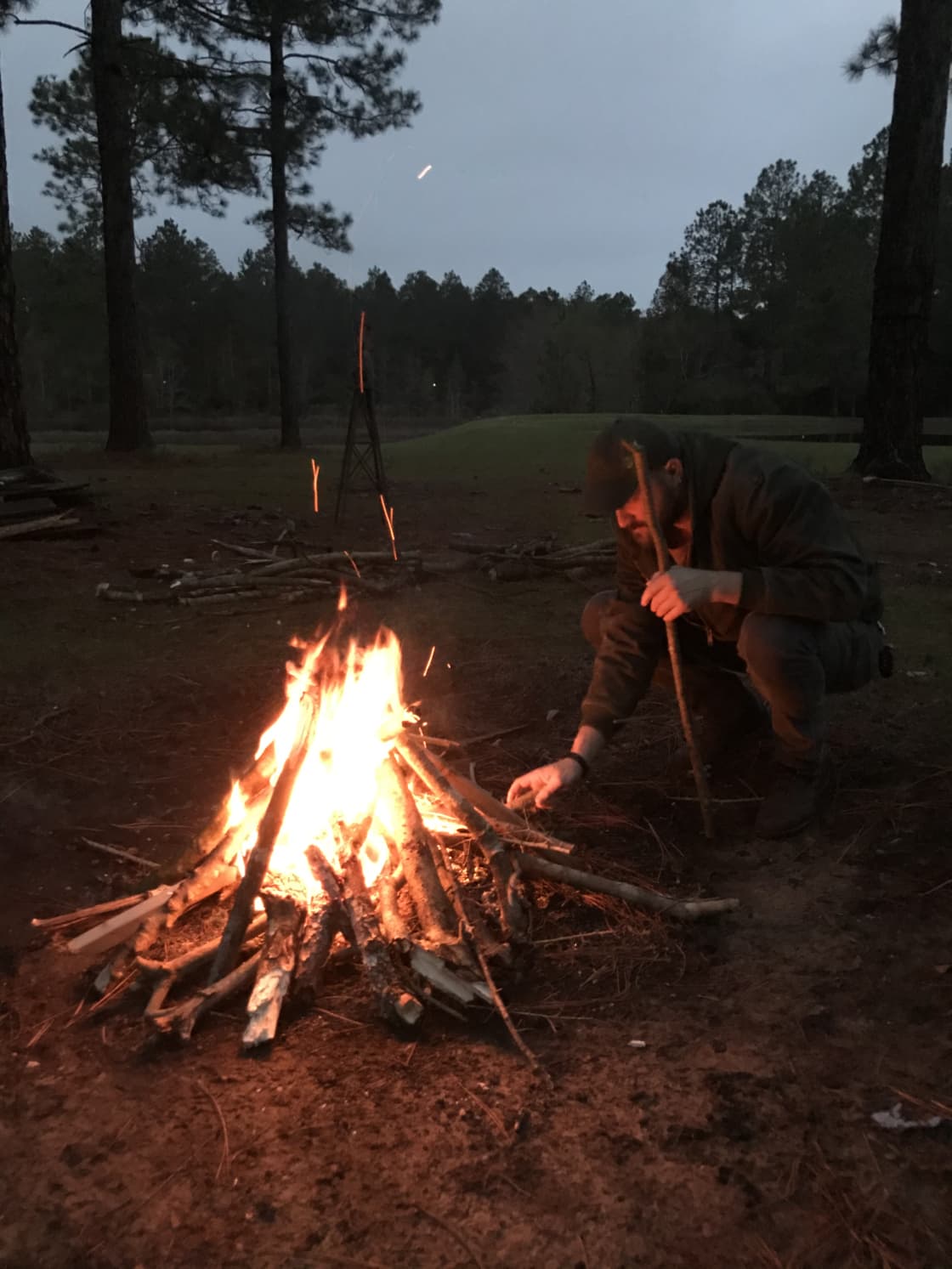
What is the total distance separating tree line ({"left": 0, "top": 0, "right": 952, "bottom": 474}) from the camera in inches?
423

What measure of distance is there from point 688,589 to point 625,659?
1.44ft

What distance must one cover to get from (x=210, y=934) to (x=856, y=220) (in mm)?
47682

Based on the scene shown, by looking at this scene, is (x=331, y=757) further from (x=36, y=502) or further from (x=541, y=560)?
(x=36, y=502)

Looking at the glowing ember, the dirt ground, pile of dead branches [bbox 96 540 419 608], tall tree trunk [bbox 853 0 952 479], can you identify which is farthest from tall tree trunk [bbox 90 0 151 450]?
the glowing ember

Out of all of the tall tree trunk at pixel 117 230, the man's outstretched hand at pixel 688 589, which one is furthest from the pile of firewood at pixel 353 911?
the tall tree trunk at pixel 117 230

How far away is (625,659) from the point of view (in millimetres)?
3262

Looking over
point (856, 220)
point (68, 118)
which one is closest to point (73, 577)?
point (68, 118)

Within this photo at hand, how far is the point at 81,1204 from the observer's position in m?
1.76

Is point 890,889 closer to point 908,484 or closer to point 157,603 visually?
point 157,603

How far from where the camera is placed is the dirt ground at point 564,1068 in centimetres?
168

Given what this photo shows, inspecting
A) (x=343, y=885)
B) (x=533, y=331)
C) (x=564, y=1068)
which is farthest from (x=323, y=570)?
(x=533, y=331)

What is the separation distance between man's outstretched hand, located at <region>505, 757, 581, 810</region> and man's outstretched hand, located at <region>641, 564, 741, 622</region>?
0.56 m

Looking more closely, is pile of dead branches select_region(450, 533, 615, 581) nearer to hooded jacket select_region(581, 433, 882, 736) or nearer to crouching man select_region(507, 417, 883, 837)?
crouching man select_region(507, 417, 883, 837)

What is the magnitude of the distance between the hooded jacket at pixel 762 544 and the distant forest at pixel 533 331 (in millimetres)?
33004
